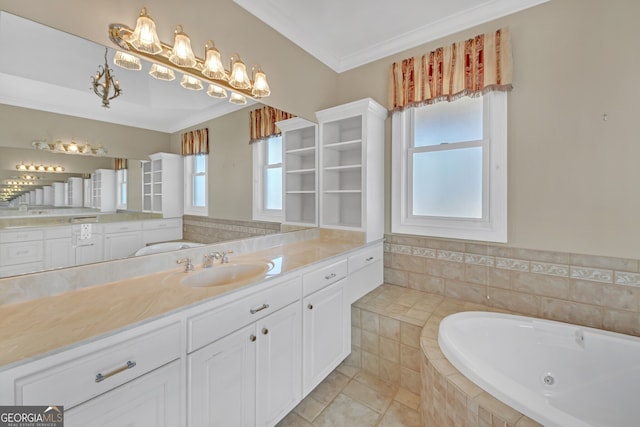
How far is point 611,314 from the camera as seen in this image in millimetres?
1581

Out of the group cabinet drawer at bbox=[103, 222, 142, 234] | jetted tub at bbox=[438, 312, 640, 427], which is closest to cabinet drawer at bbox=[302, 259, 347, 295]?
jetted tub at bbox=[438, 312, 640, 427]

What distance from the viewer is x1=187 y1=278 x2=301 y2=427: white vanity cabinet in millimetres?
1030

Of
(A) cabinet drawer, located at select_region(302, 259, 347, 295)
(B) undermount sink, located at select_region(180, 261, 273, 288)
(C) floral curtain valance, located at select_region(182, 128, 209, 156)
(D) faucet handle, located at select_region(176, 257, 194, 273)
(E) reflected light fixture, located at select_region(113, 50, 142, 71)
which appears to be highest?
(E) reflected light fixture, located at select_region(113, 50, 142, 71)

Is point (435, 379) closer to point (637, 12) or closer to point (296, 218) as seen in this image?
point (296, 218)

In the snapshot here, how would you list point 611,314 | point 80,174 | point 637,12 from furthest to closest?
1. point 611,314
2. point 637,12
3. point 80,174

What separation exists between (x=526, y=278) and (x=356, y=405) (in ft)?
4.86

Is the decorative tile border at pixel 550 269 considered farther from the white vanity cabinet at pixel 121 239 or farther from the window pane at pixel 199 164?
the white vanity cabinet at pixel 121 239

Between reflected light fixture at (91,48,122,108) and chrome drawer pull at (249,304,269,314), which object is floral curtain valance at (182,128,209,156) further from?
chrome drawer pull at (249,304,269,314)

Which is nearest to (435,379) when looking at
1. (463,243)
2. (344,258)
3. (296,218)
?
(344,258)

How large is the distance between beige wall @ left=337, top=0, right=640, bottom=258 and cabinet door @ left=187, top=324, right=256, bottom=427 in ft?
6.37

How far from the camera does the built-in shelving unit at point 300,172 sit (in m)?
2.27

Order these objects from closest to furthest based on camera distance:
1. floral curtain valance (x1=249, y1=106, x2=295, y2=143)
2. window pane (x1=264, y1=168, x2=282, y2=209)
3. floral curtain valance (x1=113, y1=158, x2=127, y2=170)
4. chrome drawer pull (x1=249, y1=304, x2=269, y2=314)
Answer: chrome drawer pull (x1=249, y1=304, x2=269, y2=314) < floral curtain valance (x1=113, y1=158, x2=127, y2=170) < floral curtain valance (x1=249, y1=106, x2=295, y2=143) < window pane (x1=264, y1=168, x2=282, y2=209)

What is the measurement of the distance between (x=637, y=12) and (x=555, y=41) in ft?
1.14

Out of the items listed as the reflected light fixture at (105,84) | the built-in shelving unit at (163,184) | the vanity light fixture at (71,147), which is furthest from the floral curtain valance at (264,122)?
the vanity light fixture at (71,147)
